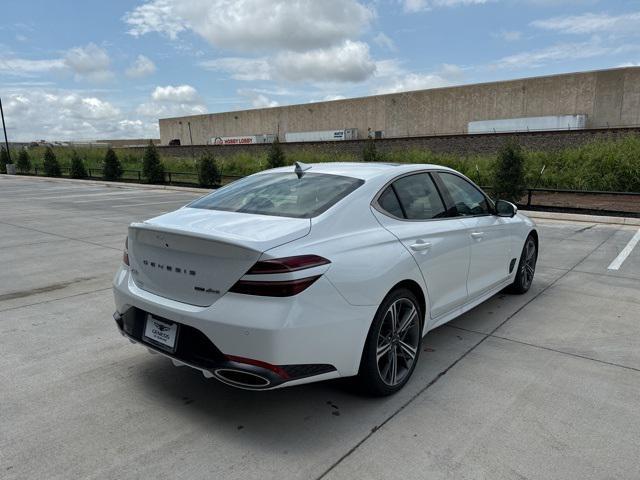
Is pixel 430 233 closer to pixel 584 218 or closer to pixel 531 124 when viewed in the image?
pixel 584 218

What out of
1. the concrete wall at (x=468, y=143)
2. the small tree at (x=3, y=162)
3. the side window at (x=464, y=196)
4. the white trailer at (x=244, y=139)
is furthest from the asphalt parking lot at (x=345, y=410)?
the white trailer at (x=244, y=139)

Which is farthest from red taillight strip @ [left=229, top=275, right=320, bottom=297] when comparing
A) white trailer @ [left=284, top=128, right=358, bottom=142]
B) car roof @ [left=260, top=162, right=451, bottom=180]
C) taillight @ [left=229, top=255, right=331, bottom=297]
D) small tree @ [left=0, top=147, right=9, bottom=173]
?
white trailer @ [left=284, top=128, right=358, bottom=142]

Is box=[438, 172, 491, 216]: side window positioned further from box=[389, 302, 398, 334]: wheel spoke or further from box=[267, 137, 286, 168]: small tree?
Answer: box=[267, 137, 286, 168]: small tree

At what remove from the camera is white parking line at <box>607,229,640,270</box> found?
689 cm

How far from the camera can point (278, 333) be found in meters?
2.51

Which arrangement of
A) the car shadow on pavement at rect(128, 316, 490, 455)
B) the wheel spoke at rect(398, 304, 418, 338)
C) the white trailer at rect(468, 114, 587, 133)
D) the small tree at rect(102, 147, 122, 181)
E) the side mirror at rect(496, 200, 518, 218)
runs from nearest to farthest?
the car shadow on pavement at rect(128, 316, 490, 455) → the wheel spoke at rect(398, 304, 418, 338) → the side mirror at rect(496, 200, 518, 218) → the small tree at rect(102, 147, 122, 181) → the white trailer at rect(468, 114, 587, 133)

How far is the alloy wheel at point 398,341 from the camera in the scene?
10.3 ft

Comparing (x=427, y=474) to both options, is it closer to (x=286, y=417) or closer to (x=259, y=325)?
(x=286, y=417)

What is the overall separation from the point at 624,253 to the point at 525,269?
348 cm

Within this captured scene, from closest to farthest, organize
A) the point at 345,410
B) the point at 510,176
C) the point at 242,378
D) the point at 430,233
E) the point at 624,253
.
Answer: the point at 242,378, the point at 345,410, the point at 430,233, the point at 624,253, the point at 510,176

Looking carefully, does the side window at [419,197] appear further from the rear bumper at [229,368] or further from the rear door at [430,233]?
the rear bumper at [229,368]

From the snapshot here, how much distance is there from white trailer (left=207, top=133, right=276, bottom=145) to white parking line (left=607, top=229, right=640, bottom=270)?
6220cm

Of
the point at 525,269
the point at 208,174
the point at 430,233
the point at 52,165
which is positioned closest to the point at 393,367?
the point at 430,233

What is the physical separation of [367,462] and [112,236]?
820 cm
